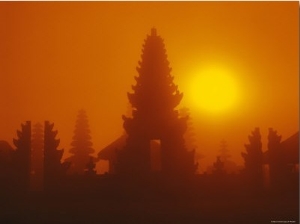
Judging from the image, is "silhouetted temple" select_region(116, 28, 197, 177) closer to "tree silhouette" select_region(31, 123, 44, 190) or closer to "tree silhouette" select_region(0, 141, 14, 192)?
"tree silhouette" select_region(0, 141, 14, 192)

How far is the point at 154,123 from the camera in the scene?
31859 millimetres

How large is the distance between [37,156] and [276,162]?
1857 centimetres

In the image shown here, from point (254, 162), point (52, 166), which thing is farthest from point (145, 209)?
point (254, 162)

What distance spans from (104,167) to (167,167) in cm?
1577

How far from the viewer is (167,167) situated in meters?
31.0

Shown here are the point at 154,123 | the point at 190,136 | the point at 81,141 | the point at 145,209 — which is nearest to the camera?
the point at 145,209

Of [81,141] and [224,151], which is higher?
[81,141]

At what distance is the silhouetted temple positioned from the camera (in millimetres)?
30859

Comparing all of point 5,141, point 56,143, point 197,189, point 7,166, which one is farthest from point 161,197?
point 5,141

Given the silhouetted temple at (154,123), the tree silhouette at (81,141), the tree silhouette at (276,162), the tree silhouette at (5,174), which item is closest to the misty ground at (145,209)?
the tree silhouette at (5,174)

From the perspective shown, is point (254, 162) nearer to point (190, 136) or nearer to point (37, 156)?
point (190, 136)

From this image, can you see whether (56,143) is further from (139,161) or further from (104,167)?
(104,167)

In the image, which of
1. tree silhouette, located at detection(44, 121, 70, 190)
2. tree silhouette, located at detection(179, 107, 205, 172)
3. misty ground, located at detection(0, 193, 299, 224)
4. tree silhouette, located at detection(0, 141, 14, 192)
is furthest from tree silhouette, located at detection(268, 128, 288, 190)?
tree silhouette, located at detection(0, 141, 14, 192)

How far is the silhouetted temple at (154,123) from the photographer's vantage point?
3086 centimetres
